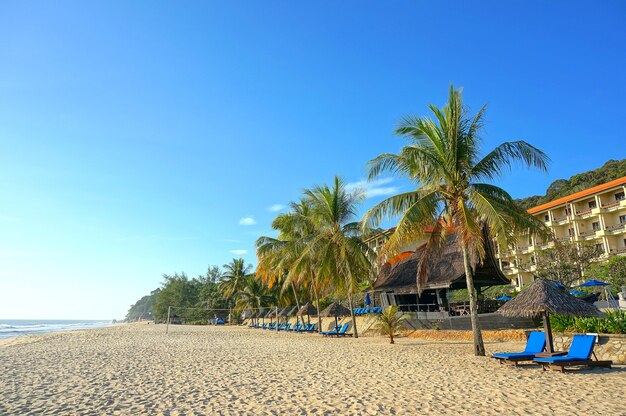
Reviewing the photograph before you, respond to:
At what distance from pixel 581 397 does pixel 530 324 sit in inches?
330

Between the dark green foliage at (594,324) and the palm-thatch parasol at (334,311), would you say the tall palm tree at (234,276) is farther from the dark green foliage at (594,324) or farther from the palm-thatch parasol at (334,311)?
the dark green foliage at (594,324)

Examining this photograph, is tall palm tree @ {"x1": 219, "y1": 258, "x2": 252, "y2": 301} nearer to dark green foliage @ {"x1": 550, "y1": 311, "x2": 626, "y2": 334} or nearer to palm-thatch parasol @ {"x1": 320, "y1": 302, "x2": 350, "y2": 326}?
palm-thatch parasol @ {"x1": 320, "y1": 302, "x2": 350, "y2": 326}

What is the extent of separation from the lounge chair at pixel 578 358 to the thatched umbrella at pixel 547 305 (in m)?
0.66

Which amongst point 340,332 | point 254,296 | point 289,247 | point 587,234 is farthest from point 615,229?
point 254,296

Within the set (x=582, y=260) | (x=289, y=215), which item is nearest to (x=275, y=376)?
(x=289, y=215)

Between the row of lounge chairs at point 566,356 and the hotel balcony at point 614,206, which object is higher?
the hotel balcony at point 614,206

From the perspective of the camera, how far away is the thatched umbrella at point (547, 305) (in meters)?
8.91

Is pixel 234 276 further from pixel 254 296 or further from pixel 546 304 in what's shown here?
pixel 546 304

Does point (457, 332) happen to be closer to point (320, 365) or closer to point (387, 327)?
point (387, 327)

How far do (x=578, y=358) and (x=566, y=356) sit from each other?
1.27ft

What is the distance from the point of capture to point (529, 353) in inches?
352

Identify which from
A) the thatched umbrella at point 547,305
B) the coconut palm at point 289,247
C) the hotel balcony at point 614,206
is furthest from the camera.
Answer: the hotel balcony at point 614,206

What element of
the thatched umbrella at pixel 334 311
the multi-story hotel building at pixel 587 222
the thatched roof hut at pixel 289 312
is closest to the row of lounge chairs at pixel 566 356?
the thatched umbrella at pixel 334 311

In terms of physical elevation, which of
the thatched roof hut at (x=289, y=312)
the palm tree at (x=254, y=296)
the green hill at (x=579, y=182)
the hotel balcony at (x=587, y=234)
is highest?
the green hill at (x=579, y=182)
